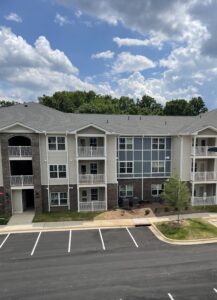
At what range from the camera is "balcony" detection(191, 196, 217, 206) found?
89.1 ft

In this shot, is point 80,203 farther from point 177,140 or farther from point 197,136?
point 197,136

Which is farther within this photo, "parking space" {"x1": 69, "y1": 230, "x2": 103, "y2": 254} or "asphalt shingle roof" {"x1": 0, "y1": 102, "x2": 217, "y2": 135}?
"asphalt shingle roof" {"x1": 0, "y1": 102, "x2": 217, "y2": 135}

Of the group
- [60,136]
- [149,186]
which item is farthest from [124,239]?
[60,136]

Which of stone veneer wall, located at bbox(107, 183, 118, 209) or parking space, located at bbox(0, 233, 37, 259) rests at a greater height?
stone veneer wall, located at bbox(107, 183, 118, 209)

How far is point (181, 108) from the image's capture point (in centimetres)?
6425

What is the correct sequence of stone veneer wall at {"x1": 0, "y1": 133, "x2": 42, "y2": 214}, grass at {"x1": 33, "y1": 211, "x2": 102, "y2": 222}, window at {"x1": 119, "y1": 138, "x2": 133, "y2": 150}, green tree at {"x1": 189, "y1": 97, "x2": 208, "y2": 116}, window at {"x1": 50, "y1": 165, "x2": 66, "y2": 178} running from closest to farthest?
grass at {"x1": 33, "y1": 211, "x2": 102, "y2": 222} → stone veneer wall at {"x1": 0, "y1": 133, "x2": 42, "y2": 214} → window at {"x1": 50, "y1": 165, "x2": 66, "y2": 178} → window at {"x1": 119, "y1": 138, "x2": 133, "y2": 150} → green tree at {"x1": 189, "y1": 97, "x2": 208, "y2": 116}

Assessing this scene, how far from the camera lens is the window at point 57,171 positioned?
1003 inches

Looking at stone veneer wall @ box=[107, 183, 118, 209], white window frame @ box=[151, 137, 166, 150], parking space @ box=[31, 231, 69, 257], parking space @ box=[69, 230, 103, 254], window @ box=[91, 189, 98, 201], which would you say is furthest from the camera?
white window frame @ box=[151, 137, 166, 150]

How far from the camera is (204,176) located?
89.2ft

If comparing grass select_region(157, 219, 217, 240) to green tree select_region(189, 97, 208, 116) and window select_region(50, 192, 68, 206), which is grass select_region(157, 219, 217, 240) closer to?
window select_region(50, 192, 68, 206)

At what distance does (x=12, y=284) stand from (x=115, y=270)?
5766 mm

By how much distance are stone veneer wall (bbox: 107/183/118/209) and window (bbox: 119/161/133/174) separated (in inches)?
96.9

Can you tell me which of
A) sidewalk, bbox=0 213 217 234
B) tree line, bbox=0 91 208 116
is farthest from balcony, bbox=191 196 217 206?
tree line, bbox=0 91 208 116

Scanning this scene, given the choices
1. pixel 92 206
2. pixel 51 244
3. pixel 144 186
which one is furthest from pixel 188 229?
pixel 51 244
